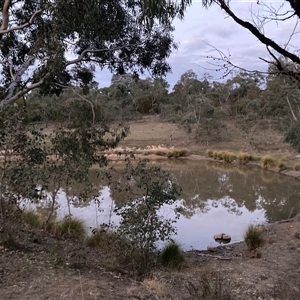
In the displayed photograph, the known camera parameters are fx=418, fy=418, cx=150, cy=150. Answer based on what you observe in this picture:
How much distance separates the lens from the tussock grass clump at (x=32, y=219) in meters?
6.00

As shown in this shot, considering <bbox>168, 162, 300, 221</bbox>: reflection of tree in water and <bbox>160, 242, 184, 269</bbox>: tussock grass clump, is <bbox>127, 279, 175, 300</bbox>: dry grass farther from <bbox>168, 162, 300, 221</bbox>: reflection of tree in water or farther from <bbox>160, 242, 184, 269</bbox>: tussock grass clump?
<bbox>168, 162, 300, 221</bbox>: reflection of tree in water

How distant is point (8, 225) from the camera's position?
4.48 metres

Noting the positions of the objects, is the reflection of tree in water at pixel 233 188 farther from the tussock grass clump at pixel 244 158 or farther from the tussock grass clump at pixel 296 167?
the tussock grass clump at pixel 296 167

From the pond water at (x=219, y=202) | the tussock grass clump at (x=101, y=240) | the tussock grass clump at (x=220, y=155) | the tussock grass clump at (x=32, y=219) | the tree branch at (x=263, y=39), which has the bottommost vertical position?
the pond water at (x=219, y=202)

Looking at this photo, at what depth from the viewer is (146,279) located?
152 inches

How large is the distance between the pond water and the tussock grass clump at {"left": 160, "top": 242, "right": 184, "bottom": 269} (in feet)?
2.80

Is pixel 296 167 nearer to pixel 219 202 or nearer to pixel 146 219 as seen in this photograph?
pixel 219 202

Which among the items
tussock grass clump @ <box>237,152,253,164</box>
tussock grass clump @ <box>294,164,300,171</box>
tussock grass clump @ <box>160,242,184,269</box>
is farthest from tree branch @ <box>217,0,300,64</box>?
tussock grass clump @ <box>237,152,253,164</box>

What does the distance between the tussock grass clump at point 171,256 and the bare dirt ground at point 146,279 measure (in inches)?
4.7

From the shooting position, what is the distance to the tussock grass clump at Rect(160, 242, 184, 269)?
5078 mm

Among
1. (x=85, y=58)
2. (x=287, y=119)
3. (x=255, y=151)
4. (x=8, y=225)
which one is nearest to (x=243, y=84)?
(x=255, y=151)

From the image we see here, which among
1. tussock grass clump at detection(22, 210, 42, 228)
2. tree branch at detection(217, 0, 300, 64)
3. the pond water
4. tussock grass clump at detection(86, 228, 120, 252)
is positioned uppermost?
tree branch at detection(217, 0, 300, 64)

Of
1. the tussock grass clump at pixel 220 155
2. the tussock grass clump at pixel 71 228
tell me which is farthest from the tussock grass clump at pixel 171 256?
the tussock grass clump at pixel 220 155

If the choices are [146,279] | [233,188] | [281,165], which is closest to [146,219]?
[146,279]
